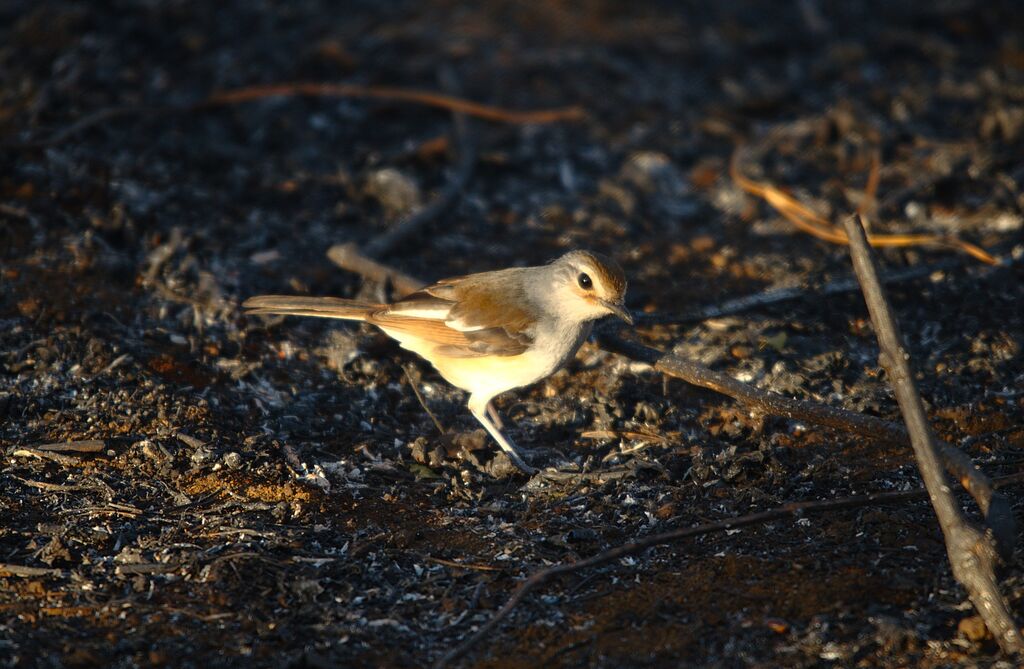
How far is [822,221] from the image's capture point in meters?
8.52

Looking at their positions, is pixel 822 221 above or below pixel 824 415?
below

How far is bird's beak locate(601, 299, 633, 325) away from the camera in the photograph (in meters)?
5.88

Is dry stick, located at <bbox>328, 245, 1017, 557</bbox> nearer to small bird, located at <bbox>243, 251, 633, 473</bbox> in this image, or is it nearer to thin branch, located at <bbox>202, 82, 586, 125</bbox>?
small bird, located at <bbox>243, 251, 633, 473</bbox>

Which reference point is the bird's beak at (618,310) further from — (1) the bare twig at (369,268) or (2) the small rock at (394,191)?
(2) the small rock at (394,191)

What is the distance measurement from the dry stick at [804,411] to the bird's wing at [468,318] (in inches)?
25.3

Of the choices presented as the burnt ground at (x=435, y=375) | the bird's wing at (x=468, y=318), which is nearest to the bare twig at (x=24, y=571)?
the burnt ground at (x=435, y=375)

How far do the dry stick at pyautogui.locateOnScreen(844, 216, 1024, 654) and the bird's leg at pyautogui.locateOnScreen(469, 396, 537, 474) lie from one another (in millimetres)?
2274

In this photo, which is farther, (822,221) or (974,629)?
(822,221)

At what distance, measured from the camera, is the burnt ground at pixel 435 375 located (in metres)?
4.61

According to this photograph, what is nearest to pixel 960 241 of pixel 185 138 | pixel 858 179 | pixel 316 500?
pixel 858 179

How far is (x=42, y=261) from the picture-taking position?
707 centimetres

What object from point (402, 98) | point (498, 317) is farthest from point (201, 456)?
point (402, 98)

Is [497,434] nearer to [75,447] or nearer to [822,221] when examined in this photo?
[75,447]

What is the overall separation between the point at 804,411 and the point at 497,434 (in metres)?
1.84
